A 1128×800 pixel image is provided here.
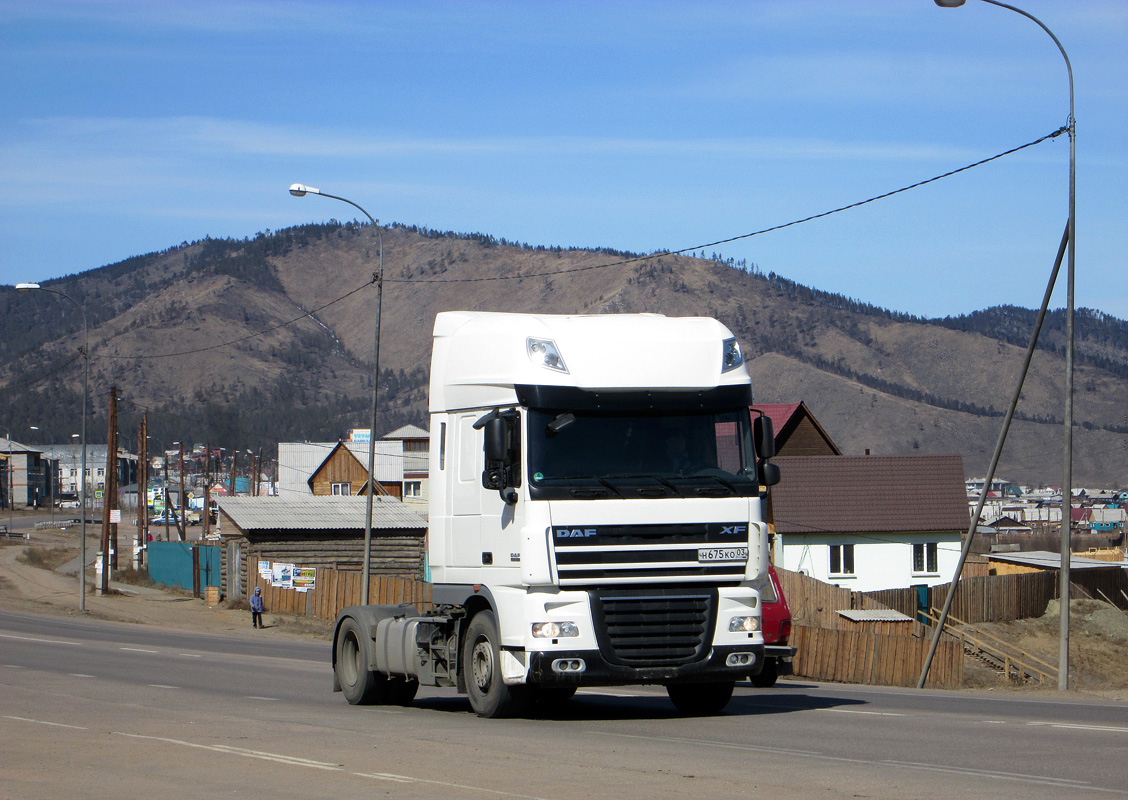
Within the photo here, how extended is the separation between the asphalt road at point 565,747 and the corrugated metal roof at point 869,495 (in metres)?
37.5

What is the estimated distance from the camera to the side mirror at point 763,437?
13.1 m

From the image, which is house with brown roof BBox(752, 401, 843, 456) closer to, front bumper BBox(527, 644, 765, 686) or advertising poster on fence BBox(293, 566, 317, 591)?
advertising poster on fence BBox(293, 566, 317, 591)

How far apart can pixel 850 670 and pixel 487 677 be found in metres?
16.9

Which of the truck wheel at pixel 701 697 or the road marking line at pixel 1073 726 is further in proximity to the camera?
the truck wheel at pixel 701 697

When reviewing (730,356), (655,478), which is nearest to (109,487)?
(730,356)

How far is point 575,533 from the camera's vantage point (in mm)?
12547

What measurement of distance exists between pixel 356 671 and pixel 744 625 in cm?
560

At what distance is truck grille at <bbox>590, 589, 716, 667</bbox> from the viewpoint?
1270 centimetres

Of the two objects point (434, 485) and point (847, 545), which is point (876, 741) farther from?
point (847, 545)

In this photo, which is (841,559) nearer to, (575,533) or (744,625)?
(744,625)

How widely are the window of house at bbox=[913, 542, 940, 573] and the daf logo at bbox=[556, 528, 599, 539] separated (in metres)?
47.8

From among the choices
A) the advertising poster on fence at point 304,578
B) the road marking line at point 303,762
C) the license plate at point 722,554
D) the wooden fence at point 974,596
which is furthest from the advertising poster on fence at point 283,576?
the license plate at point 722,554

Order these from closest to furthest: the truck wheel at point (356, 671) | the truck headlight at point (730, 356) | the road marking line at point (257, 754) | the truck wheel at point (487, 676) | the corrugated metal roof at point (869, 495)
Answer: the road marking line at point (257, 754) < the truck wheel at point (487, 676) < the truck headlight at point (730, 356) < the truck wheel at point (356, 671) < the corrugated metal roof at point (869, 495)

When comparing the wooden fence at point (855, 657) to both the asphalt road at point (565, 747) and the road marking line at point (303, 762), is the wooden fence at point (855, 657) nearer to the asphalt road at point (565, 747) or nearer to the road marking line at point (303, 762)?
the asphalt road at point (565, 747)
